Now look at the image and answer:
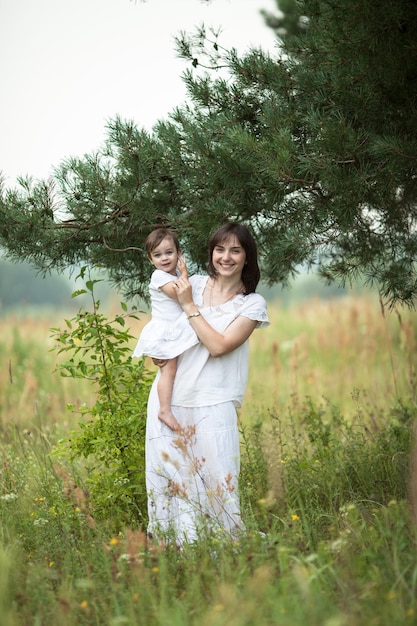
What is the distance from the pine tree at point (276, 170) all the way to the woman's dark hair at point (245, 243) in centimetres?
→ 19

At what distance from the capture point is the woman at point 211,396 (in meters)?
3.38

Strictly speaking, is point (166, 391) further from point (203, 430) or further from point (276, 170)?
point (276, 170)

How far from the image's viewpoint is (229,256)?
11.3 ft

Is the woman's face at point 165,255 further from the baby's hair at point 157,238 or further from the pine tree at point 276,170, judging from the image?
the pine tree at point 276,170

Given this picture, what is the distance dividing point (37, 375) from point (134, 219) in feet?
16.1

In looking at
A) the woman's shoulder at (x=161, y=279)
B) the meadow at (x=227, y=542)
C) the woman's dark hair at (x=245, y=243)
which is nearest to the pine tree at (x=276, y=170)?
the woman's dark hair at (x=245, y=243)

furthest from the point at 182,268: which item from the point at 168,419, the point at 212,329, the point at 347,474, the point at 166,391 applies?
the point at 347,474

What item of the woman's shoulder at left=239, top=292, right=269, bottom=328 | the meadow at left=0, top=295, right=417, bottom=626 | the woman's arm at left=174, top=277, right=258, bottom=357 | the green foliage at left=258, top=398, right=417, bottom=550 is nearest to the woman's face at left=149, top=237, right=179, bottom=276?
the woman's arm at left=174, top=277, right=258, bottom=357

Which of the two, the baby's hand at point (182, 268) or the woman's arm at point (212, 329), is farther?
the baby's hand at point (182, 268)

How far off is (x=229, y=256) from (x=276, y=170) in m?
0.47

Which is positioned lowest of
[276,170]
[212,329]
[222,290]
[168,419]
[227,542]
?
[227,542]

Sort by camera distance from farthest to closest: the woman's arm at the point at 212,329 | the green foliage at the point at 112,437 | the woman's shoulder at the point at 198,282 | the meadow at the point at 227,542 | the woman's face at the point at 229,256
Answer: the green foliage at the point at 112,437 < the woman's shoulder at the point at 198,282 < the woman's face at the point at 229,256 < the woman's arm at the point at 212,329 < the meadow at the point at 227,542

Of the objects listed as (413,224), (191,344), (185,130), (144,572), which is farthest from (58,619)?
(413,224)

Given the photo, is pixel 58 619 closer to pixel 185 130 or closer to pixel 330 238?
pixel 330 238
